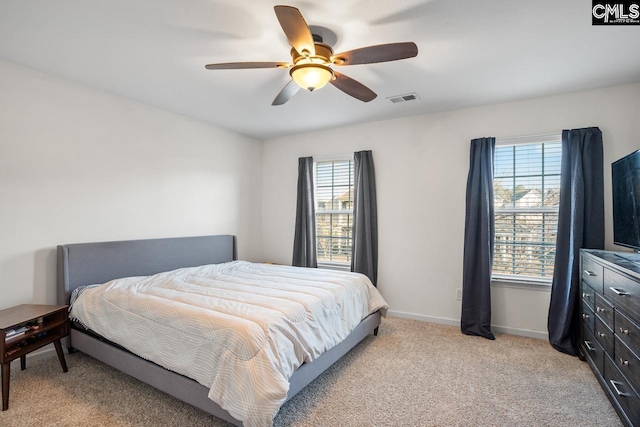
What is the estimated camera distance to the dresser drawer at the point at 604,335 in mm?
2129

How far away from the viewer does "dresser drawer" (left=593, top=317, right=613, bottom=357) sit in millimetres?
2129

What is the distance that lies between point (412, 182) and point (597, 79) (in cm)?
193

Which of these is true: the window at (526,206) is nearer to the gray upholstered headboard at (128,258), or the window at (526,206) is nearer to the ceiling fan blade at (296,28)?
the ceiling fan blade at (296,28)

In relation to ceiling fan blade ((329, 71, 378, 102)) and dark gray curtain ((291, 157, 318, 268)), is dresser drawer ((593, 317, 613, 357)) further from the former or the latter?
dark gray curtain ((291, 157, 318, 268))

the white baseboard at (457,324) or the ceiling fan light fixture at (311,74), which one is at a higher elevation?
the ceiling fan light fixture at (311,74)

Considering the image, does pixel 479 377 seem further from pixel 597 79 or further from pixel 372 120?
pixel 372 120

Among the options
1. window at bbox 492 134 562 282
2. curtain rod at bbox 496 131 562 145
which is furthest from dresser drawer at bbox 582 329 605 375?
curtain rod at bbox 496 131 562 145

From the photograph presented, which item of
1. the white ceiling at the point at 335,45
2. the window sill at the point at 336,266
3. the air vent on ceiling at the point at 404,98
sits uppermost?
the air vent on ceiling at the point at 404,98

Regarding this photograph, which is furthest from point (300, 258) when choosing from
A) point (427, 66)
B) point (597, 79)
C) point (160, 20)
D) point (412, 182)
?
point (597, 79)

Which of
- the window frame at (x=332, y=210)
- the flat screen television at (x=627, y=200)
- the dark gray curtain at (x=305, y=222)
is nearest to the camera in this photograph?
the flat screen television at (x=627, y=200)

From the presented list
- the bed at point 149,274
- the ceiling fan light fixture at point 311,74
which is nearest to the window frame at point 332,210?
the bed at point 149,274

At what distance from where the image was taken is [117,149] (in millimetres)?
3303

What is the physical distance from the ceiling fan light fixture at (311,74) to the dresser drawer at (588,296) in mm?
2651

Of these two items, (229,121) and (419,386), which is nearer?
(419,386)
